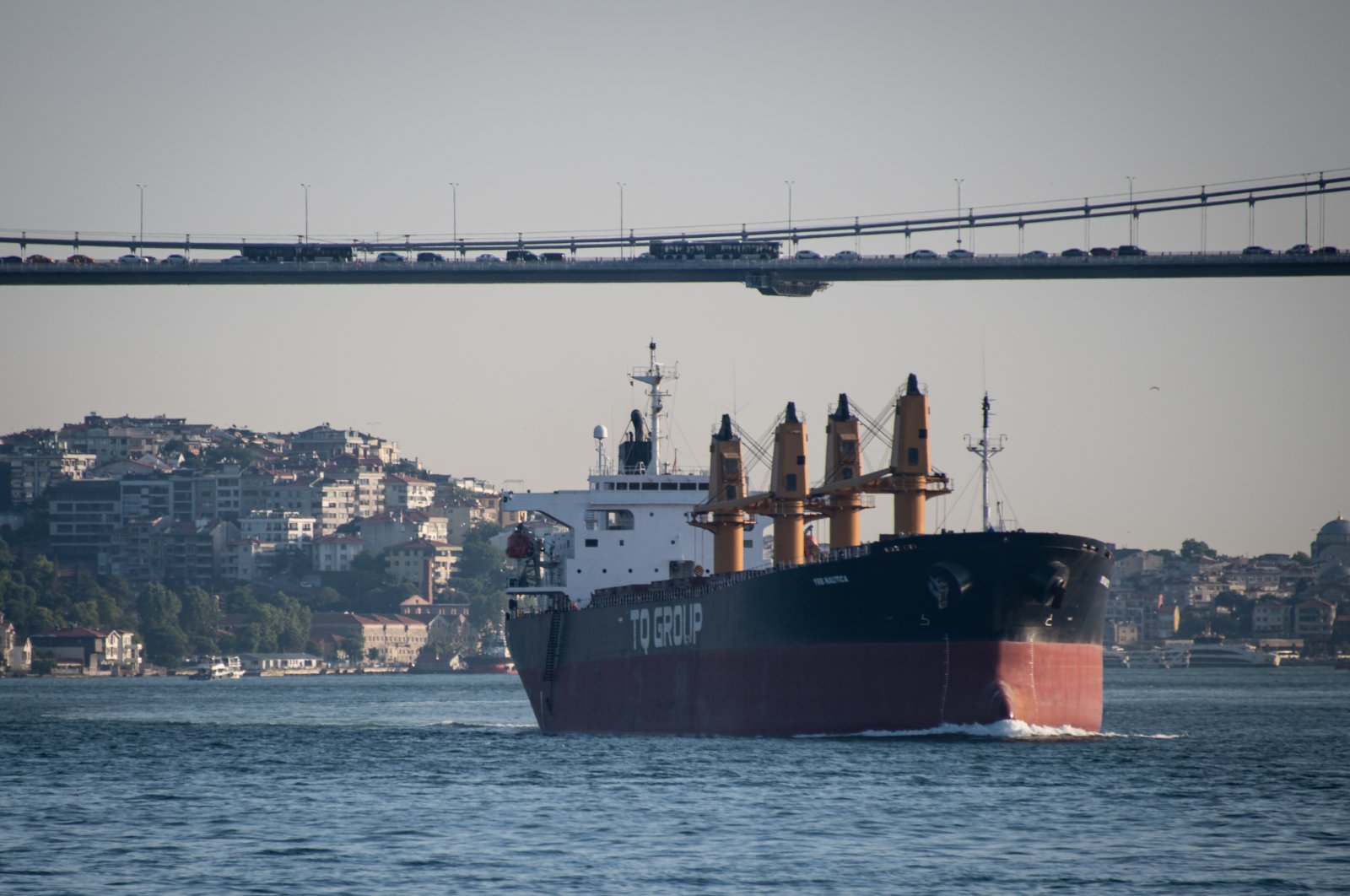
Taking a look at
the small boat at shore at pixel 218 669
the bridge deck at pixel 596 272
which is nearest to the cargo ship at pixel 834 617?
the bridge deck at pixel 596 272

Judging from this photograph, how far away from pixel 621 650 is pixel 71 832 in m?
21.8

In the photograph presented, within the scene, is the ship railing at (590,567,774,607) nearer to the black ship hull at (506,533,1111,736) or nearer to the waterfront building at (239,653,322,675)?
the black ship hull at (506,533,1111,736)

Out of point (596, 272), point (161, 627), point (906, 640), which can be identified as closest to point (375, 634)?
point (161, 627)

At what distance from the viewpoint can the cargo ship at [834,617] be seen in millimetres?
37062

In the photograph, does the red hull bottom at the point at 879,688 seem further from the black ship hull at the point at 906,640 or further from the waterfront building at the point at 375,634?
the waterfront building at the point at 375,634

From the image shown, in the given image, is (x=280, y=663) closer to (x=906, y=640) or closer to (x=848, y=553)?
(x=848, y=553)

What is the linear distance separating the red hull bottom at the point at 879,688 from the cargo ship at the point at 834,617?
0.13 feet

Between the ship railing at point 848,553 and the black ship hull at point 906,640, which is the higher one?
the ship railing at point 848,553

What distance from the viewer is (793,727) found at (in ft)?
133

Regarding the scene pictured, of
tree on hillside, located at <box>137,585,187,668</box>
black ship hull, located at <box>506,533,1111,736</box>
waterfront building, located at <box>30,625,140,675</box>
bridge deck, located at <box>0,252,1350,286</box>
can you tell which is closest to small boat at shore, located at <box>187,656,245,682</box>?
tree on hillside, located at <box>137,585,187,668</box>

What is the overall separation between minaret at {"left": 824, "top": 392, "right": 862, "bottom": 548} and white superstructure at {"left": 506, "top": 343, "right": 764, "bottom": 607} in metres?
10.1

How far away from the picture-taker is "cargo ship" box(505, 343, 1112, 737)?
122 feet

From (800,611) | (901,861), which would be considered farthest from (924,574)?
(901,861)

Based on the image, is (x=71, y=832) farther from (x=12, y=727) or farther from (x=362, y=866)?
(x=12, y=727)
